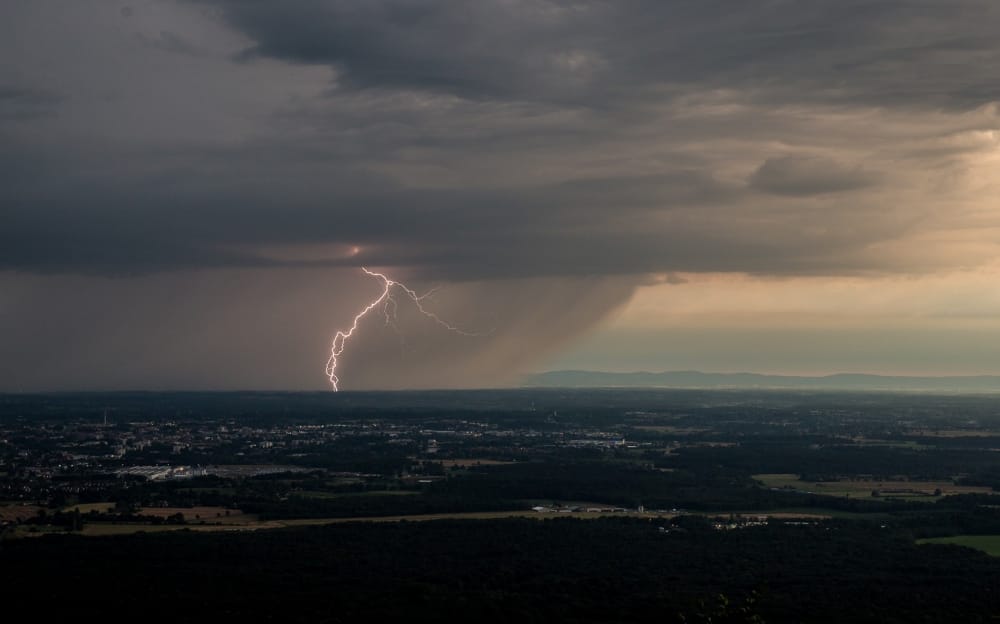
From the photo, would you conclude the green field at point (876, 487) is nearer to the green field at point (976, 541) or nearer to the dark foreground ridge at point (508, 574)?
the green field at point (976, 541)

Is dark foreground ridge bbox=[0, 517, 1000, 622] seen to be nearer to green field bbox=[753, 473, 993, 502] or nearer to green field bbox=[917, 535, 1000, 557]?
green field bbox=[917, 535, 1000, 557]

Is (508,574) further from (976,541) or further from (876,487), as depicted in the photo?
(876,487)

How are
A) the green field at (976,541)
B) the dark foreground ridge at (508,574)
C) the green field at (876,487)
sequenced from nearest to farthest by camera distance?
the dark foreground ridge at (508,574)
the green field at (976,541)
the green field at (876,487)

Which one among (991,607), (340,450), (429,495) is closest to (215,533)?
(429,495)

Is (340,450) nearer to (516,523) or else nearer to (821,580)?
(516,523)

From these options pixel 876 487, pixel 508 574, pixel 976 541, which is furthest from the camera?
pixel 876 487

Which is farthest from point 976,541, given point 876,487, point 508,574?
point 876,487

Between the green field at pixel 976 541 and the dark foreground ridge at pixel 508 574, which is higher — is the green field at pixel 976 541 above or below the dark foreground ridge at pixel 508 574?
above

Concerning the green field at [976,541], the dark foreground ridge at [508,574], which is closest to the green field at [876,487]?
the green field at [976,541]
